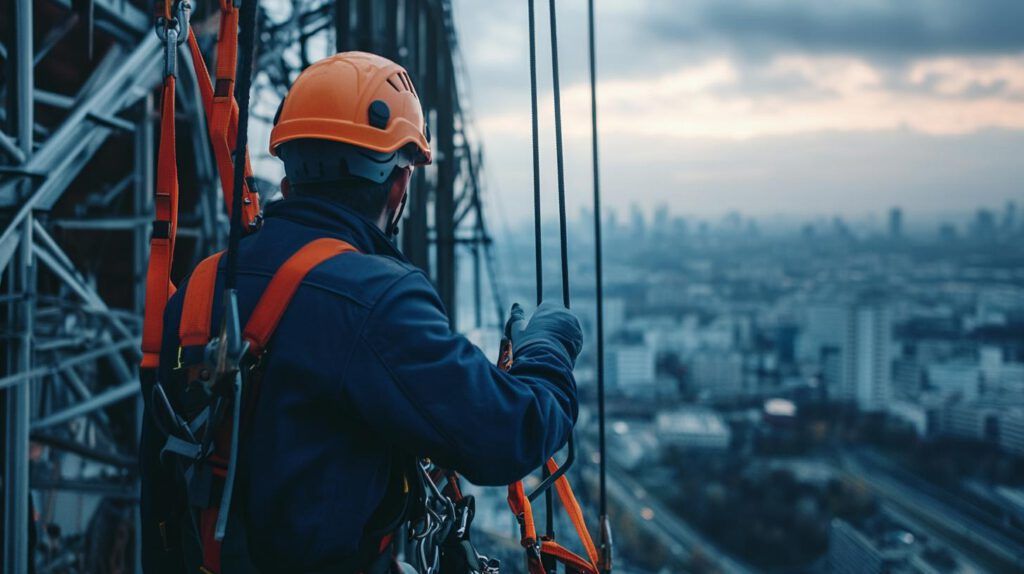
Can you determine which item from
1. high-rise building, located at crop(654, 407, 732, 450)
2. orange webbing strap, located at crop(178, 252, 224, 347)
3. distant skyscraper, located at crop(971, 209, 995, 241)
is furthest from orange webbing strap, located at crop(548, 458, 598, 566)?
distant skyscraper, located at crop(971, 209, 995, 241)

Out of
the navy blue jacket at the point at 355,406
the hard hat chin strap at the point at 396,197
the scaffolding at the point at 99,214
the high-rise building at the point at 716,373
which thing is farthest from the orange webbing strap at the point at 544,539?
the high-rise building at the point at 716,373

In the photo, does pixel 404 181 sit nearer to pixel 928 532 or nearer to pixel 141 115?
pixel 141 115

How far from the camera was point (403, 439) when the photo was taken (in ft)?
5.02

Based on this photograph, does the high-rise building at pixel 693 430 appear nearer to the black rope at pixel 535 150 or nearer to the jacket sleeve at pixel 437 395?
the black rope at pixel 535 150

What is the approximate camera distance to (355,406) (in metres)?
1.51

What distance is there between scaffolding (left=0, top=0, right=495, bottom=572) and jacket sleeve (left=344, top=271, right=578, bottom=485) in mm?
2992

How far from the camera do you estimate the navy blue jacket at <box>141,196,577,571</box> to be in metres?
1.50

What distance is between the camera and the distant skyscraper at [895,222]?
57.3 meters

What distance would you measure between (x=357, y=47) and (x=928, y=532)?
709 inches

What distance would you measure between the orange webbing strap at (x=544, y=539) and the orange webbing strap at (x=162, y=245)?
103cm

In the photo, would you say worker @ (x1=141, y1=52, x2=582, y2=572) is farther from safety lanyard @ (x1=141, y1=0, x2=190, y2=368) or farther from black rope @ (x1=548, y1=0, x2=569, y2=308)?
black rope @ (x1=548, y1=0, x2=569, y2=308)

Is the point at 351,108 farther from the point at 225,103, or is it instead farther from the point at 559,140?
the point at 559,140

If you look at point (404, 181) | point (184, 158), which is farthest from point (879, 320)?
point (404, 181)

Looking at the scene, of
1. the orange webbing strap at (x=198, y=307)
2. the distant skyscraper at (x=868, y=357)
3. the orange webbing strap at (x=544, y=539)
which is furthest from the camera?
the distant skyscraper at (x=868, y=357)
